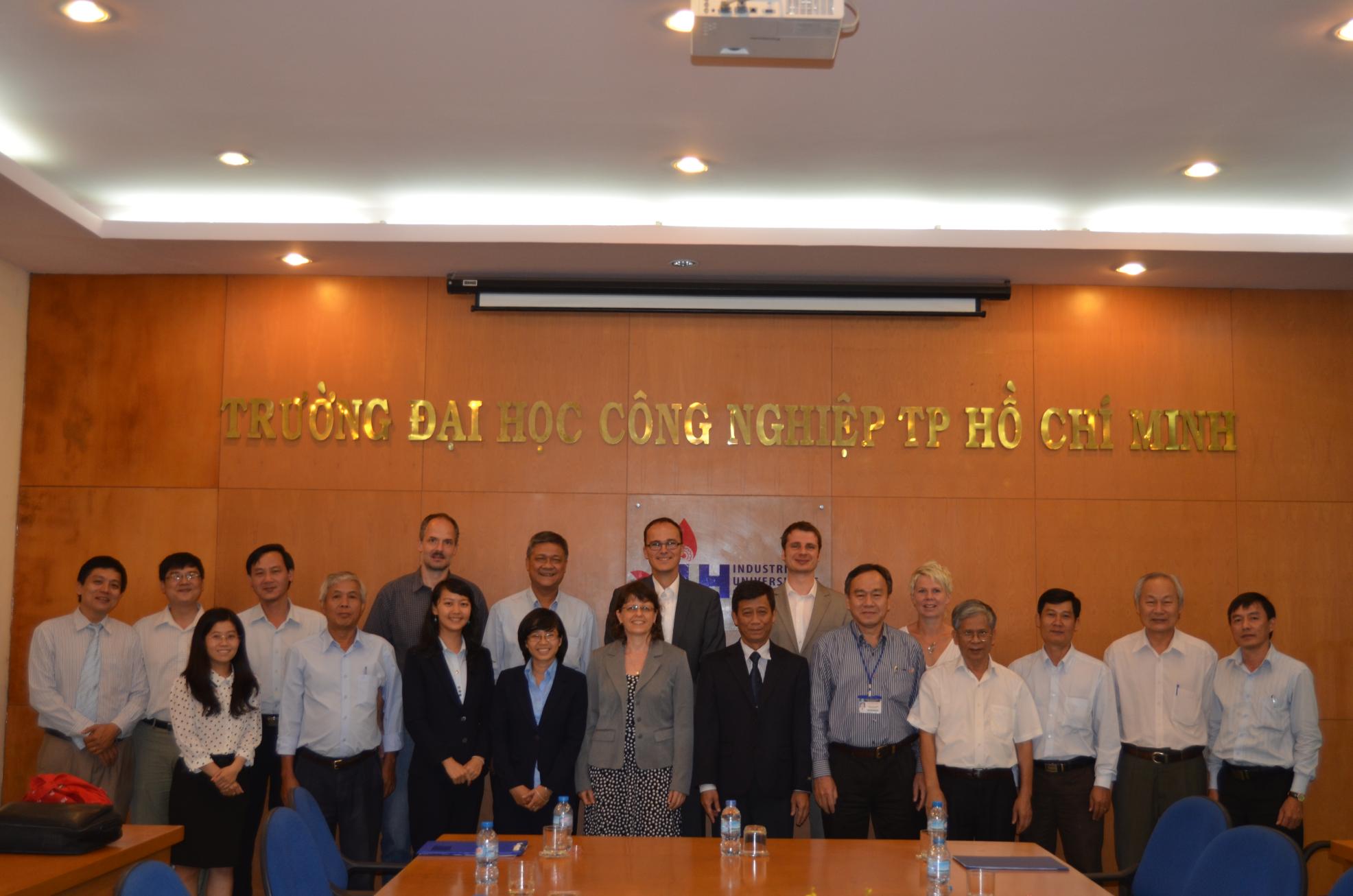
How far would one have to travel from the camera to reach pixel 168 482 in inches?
275

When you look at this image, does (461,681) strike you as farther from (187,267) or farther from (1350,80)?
(1350,80)

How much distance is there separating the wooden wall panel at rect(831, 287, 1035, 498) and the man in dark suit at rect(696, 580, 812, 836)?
6.34ft

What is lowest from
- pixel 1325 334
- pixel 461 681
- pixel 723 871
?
pixel 723 871

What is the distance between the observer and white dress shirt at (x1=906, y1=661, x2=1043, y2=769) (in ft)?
16.9

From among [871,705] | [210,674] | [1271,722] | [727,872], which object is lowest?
[727,872]

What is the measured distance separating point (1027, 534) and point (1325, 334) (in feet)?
7.24

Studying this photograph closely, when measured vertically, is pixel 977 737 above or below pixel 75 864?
above

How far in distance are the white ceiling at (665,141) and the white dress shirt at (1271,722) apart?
2244 mm

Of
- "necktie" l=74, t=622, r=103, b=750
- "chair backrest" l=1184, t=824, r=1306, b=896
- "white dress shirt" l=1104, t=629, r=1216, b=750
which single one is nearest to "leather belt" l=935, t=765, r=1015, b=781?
"white dress shirt" l=1104, t=629, r=1216, b=750

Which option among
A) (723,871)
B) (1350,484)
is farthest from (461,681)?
(1350,484)

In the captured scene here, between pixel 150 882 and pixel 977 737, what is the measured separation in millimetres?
3434

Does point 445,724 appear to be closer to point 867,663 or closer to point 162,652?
point 162,652

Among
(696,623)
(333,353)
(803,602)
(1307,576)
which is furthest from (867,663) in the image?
(333,353)

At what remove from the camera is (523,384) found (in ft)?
23.3
